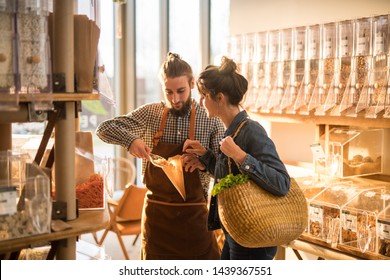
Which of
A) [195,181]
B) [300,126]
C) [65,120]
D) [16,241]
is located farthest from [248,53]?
[16,241]

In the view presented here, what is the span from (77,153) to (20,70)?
624 millimetres

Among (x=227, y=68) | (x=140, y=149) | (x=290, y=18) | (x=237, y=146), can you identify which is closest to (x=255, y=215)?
(x=237, y=146)

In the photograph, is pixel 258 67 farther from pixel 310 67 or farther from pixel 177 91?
pixel 177 91

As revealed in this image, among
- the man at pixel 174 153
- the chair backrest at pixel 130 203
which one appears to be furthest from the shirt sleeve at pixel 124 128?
the chair backrest at pixel 130 203

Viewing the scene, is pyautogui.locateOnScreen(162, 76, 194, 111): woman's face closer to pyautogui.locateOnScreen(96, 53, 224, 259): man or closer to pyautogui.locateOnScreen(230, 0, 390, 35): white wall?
pyautogui.locateOnScreen(96, 53, 224, 259): man

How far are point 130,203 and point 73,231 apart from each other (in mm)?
2460

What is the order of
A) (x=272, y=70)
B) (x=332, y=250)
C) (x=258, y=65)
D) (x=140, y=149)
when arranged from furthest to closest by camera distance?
(x=258, y=65)
(x=272, y=70)
(x=332, y=250)
(x=140, y=149)

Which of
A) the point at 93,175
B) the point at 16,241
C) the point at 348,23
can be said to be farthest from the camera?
the point at 348,23

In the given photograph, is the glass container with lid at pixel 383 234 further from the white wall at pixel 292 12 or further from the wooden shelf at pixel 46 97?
the wooden shelf at pixel 46 97

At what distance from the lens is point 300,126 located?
3.76 metres

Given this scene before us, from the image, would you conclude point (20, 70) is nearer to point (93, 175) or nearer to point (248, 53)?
point (93, 175)

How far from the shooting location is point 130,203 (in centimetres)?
425

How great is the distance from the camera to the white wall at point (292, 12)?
3201mm

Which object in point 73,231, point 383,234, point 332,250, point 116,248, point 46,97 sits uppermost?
point 46,97
